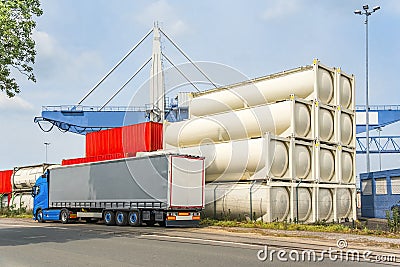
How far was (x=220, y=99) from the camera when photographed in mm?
32125

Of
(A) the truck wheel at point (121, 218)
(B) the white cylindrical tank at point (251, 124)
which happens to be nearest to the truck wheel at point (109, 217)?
(A) the truck wheel at point (121, 218)

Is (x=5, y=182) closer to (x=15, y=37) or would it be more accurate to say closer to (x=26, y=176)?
(x=26, y=176)

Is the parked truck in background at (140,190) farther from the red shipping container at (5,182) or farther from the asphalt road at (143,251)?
the red shipping container at (5,182)

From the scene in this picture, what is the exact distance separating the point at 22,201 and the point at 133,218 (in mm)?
24903

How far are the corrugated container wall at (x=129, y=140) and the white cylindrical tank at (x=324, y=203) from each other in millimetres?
10720

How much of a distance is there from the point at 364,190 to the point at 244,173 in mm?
12074

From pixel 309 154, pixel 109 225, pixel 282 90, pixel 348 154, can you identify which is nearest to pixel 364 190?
pixel 348 154

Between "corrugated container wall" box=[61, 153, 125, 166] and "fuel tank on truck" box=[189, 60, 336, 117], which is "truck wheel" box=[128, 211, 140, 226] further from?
"fuel tank on truck" box=[189, 60, 336, 117]

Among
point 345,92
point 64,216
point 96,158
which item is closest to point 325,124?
point 345,92

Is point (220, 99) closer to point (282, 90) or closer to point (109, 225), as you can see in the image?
point (282, 90)

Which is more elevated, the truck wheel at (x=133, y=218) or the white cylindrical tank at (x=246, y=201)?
the white cylindrical tank at (x=246, y=201)

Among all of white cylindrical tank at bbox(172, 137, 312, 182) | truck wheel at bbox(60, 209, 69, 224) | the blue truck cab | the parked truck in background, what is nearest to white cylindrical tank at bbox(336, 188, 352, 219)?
white cylindrical tank at bbox(172, 137, 312, 182)

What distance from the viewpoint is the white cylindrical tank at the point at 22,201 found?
45.6 meters

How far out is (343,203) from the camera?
3016 cm
